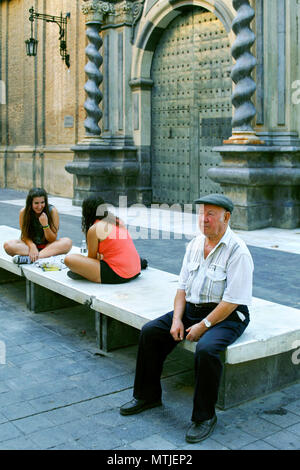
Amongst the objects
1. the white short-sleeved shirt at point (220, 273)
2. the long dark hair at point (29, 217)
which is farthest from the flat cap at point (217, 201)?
the long dark hair at point (29, 217)

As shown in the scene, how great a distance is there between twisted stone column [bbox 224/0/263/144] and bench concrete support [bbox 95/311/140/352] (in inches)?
252

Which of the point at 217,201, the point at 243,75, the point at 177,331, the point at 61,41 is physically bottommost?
the point at 177,331

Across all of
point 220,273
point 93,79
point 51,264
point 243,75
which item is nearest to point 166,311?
point 220,273

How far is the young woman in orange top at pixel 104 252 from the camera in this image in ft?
16.9

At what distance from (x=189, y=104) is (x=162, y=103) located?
3.26 ft

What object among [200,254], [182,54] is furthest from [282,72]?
[200,254]

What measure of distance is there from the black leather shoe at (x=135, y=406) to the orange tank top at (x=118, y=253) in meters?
1.59

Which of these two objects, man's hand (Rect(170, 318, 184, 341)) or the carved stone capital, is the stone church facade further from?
man's hand (Rect(170, 318, 184, 341))

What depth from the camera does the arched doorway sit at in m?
12.4

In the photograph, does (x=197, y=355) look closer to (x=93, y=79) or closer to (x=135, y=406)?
(x=135, y=406)

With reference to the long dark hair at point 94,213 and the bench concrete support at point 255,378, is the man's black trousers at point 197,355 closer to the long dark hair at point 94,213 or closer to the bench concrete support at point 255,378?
the bench concrete support at point 255,378

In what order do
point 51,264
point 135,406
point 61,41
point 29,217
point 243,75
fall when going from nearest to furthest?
point 135,406
point 51,264
point 29,217
point 243,75
point 61,41

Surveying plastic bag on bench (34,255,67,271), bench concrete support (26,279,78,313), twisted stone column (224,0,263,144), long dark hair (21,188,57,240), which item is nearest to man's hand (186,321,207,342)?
plastic bag on bench (34,255,67,271)

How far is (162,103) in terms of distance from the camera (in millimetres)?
14023
